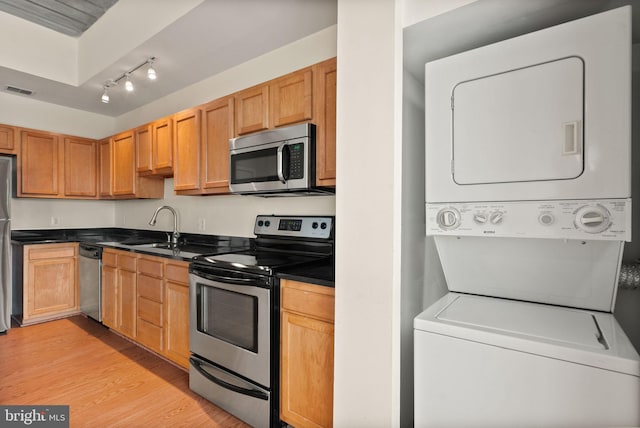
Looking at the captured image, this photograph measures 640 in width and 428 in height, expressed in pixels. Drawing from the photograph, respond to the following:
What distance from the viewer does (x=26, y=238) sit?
12.3 feet

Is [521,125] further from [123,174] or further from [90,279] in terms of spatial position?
[90,279]

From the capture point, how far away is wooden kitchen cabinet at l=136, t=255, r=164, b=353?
2.60 m

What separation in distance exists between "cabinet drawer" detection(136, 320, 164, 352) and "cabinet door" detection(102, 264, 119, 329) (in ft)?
1.66

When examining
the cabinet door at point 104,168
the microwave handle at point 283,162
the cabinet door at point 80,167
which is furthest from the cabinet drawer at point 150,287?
the cabinet door at point 80,167

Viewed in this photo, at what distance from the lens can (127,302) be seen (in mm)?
2984

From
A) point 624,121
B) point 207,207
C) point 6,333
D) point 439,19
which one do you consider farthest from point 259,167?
point 6,333

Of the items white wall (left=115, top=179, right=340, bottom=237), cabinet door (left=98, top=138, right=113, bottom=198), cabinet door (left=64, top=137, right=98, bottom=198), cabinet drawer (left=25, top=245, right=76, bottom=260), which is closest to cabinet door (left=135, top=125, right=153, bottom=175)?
white wall (left=115, top=179, right=340, bottom=237)

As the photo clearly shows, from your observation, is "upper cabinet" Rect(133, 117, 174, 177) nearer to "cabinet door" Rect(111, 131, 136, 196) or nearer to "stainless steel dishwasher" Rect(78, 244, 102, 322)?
"cabinet door" Rect(111, 131, 136, 196)

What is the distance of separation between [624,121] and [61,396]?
10.5 ft

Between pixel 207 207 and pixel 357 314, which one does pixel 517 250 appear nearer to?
pixel 357 314

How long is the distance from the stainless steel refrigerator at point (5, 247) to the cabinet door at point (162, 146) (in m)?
1.43

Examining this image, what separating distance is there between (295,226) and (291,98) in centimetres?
89

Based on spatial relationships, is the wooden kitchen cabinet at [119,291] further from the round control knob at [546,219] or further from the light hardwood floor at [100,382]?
the round control knob at [546,219]

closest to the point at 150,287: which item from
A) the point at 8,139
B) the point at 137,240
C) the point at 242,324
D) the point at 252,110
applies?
the point at 242,324
